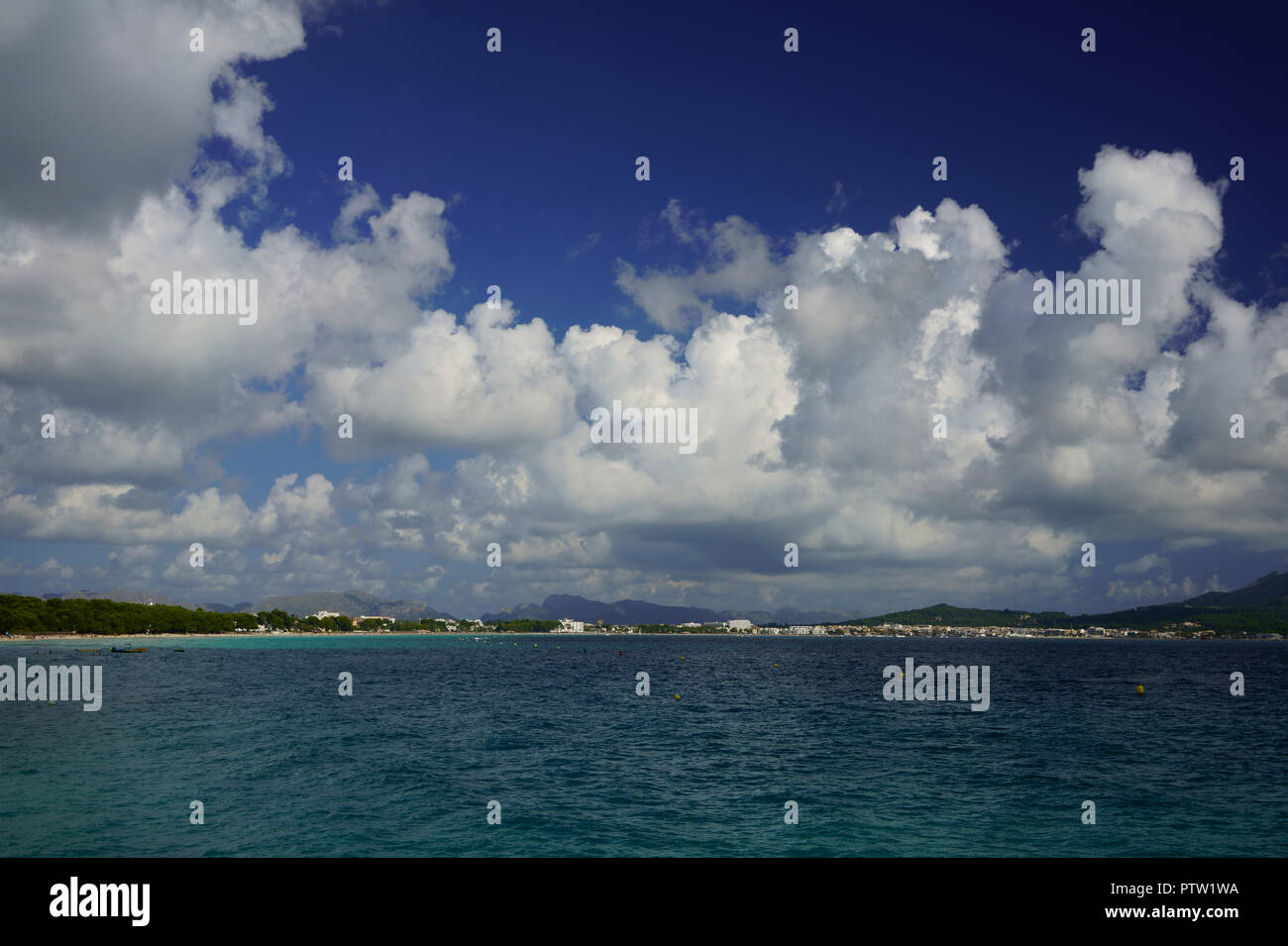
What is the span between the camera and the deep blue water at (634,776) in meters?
34.6

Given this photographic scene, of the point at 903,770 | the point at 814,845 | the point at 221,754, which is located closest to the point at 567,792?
the point at 814,845

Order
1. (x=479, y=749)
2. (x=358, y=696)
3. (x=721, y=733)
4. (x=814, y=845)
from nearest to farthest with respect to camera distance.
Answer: (x=814, y=845) → (x=479, y=749) → (x=721, y=733) → (x=358, y=696)

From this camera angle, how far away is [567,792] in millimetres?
42875

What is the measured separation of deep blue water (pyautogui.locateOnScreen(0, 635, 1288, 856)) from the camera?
34.6m

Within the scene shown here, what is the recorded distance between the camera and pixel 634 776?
47.7 metres
